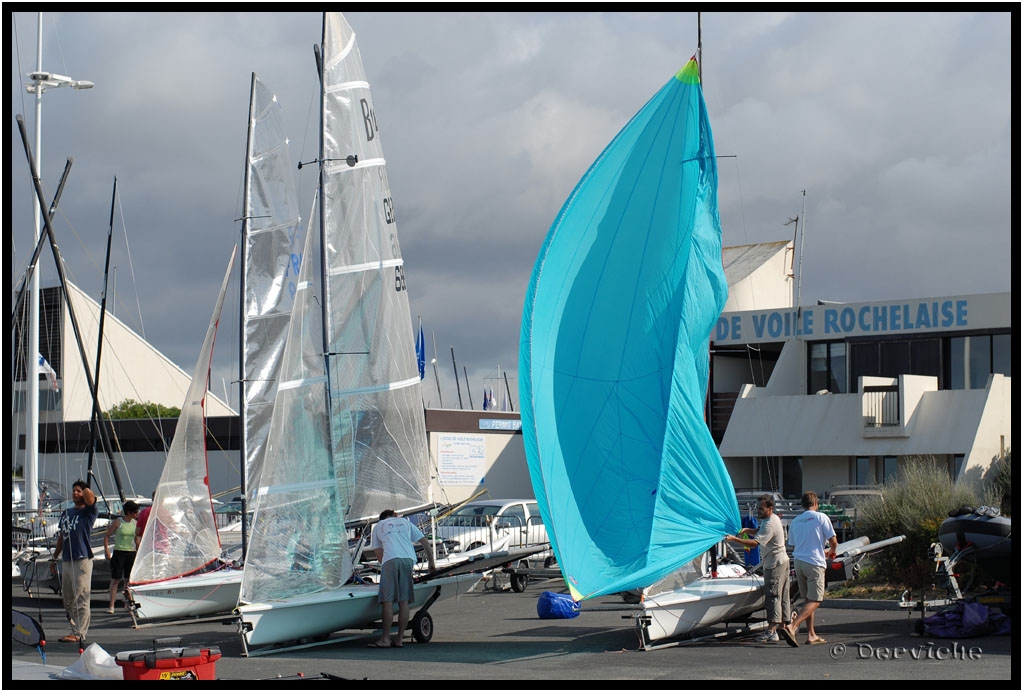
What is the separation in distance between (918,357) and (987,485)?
5929mm

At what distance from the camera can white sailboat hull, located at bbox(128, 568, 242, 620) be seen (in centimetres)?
1714

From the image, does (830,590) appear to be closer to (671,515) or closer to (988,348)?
(671,515)

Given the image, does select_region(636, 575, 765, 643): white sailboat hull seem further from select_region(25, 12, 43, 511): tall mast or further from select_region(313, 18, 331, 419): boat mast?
select_region(25, 12, 43, 511): tall mast

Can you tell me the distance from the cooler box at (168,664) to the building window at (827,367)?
1120 inches

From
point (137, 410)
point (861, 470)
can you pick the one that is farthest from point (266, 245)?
point (137, 410)

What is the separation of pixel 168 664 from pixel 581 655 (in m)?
4.86

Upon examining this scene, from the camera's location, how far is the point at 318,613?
14508 millimetres

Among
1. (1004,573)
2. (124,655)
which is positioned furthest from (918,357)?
(124,655)

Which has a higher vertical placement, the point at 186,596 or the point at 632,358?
the point at 632,358

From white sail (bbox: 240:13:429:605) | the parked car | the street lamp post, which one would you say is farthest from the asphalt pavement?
the street lamp post

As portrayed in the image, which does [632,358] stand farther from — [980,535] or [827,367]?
[827,367]

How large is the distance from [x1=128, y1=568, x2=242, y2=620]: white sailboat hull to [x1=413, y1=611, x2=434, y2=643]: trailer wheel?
3255mm

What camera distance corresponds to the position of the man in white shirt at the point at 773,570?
13.9m

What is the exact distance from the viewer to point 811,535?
1412 centimetres
